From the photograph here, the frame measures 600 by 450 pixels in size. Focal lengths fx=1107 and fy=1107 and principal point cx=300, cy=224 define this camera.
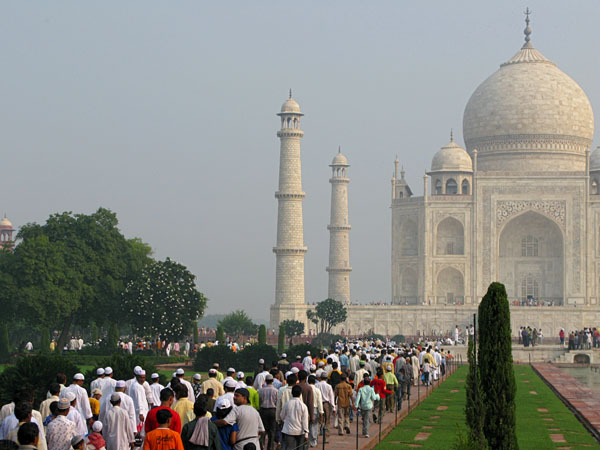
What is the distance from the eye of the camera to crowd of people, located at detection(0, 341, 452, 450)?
8273mm

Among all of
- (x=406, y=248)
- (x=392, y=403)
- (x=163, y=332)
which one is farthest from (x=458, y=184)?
(x=392, y=403)

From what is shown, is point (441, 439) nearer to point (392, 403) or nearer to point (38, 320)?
point (392, 403)

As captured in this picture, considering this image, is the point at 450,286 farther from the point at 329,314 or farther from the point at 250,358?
the point at 250,358

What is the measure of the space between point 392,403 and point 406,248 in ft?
106

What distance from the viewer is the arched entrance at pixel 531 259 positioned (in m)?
46.0

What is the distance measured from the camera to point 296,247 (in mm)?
43625

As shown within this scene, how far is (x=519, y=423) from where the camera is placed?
48.9 ft

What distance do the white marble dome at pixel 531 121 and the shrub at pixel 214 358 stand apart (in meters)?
25.3

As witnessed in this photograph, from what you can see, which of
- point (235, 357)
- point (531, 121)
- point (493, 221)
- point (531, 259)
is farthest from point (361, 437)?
point (531, 121)

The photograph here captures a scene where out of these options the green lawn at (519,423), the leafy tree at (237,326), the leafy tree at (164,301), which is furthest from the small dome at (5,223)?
the green lawn at (519,423)

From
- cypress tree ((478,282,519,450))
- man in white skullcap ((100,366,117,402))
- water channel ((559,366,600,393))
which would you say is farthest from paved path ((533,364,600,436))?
man in white skullcap ((100,366,117,402))

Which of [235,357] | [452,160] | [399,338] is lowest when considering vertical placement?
[235,357]

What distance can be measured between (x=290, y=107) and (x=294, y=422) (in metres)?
34.9

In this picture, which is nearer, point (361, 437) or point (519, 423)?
point (361, 437)
